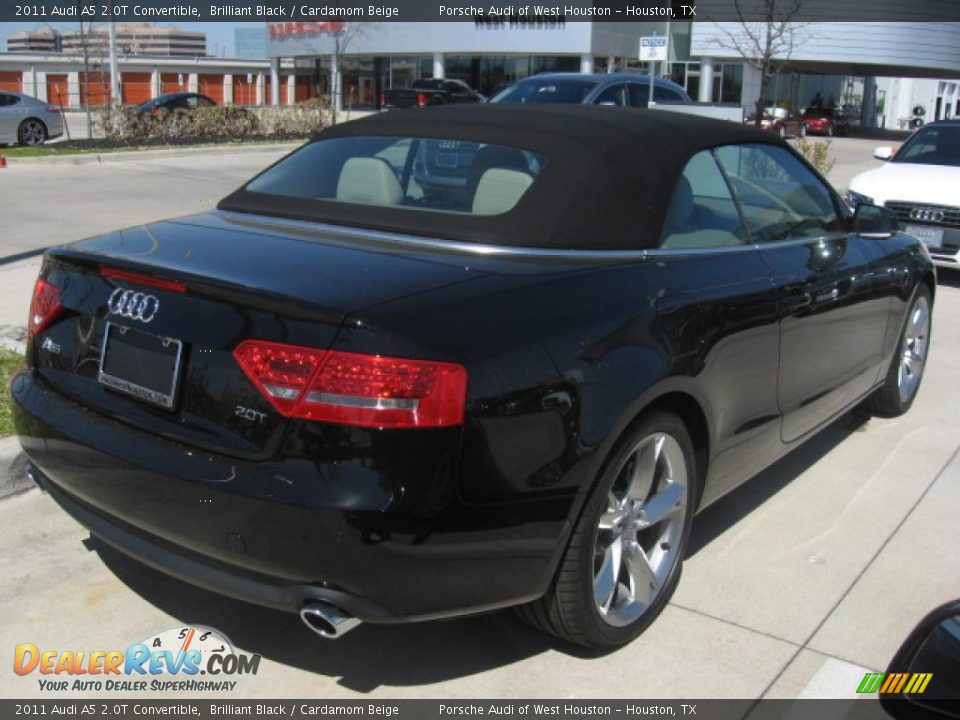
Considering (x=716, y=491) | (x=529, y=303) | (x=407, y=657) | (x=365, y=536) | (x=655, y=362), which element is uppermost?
(x=529, y=303)

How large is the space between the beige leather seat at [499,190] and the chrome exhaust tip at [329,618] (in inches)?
55.4

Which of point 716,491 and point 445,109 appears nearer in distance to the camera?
point 716,491

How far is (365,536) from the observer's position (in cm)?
247

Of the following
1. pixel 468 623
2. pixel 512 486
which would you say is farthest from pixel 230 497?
pixel 468 623

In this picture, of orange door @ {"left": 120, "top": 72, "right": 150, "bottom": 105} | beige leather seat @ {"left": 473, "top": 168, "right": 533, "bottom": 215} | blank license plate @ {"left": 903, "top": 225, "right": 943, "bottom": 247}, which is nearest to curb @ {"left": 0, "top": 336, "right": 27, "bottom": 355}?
beige leather seat @ {"left": 473, "top": 168, "right": 533, "bottom": 215}

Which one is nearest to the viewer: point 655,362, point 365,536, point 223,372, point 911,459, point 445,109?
point 365,536

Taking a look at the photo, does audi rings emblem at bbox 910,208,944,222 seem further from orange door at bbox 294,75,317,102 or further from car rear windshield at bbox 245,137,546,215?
orange door at bbox 294,75,317,102

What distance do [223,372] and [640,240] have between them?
4.82ft

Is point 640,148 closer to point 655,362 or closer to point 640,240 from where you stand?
point 640,240

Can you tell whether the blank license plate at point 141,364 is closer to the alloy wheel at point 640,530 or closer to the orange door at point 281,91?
the alloy wheel at point 640,530

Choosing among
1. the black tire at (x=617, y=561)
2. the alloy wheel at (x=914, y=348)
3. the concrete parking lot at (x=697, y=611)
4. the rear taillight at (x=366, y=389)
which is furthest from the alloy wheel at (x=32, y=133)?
the rear taillight at (x=366, y=389)

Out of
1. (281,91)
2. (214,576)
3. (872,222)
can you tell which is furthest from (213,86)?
(214,576)

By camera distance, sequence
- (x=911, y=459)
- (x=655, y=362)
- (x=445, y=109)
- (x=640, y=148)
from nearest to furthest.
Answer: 1. (x=655, y=362)
2. (x=640, y=148)
3. (x=445, y=109)
4. (x=911, y=459)

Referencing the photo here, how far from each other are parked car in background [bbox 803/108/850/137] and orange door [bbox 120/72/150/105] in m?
39.4
